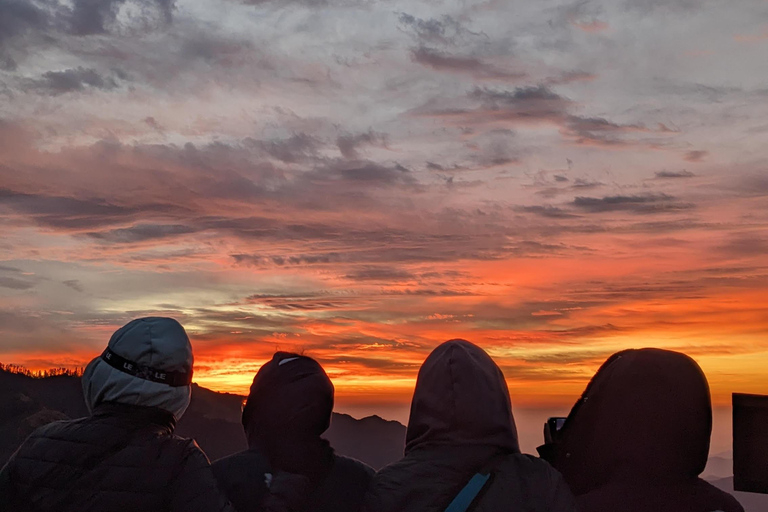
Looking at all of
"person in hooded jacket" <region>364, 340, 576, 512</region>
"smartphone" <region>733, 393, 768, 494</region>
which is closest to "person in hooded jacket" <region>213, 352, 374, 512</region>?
"person in hooded jacket" <region>364, 340, 576, 512</region>

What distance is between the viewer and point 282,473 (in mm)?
4609

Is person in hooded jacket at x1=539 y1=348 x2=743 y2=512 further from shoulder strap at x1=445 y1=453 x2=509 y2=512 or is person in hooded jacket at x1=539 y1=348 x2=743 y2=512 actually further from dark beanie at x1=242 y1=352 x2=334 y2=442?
dark beanie at x1=242 y1=352 x2=334 y2=442

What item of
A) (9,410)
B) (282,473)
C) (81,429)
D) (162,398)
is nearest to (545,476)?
(282,473)

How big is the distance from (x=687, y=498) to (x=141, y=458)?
8.86 ft

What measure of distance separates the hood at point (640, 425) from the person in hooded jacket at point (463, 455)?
45 centimetres

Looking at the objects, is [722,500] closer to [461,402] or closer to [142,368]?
[461,402]

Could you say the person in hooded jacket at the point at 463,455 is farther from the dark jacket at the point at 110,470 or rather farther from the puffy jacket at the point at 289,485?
the dark jacket at the point at 110,470

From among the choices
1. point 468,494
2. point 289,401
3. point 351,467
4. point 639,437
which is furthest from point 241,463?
point 639,437

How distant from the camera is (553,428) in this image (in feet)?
14.0

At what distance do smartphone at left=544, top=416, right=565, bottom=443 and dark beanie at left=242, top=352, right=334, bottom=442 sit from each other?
4.67 ft

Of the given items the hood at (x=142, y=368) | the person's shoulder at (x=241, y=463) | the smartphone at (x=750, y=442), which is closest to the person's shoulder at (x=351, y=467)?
the person's shoulder at (x=241, y=463)

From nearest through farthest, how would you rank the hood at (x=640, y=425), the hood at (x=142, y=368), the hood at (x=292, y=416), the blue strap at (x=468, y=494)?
the blue strap at (x=468, y=494) < the hood at (x=640, y=425) < the hood at (x=142, y=368) < the hood at (x=292, y=416)

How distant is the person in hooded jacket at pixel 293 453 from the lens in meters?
4.53

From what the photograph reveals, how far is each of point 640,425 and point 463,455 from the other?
1.00m
